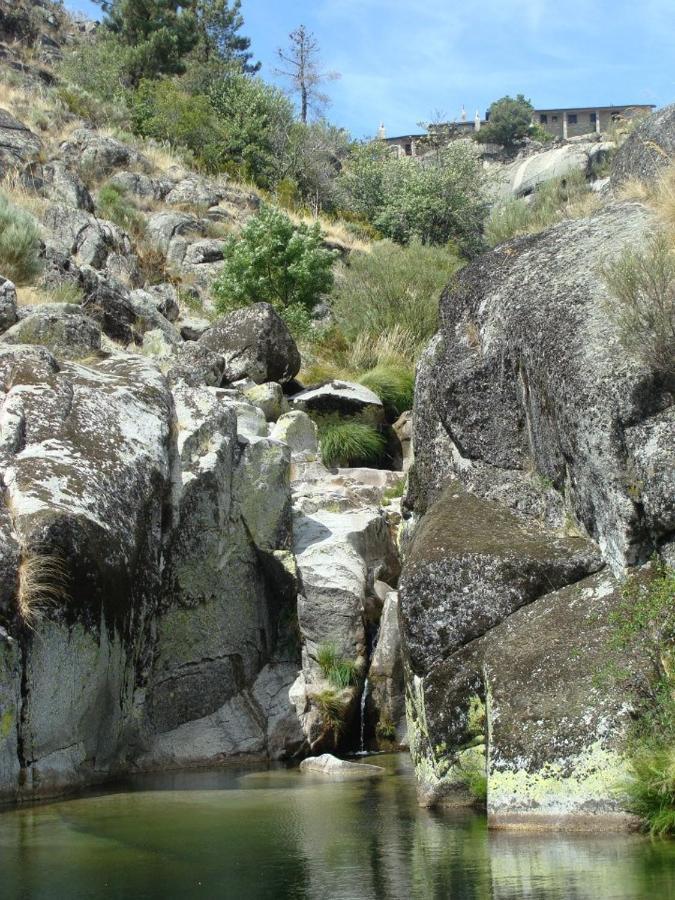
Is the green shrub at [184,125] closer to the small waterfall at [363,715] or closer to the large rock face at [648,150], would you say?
the large rock face at [648,150]

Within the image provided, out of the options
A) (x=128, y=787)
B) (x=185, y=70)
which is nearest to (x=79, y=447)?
(x=128, y=787)

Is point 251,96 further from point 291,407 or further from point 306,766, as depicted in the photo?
point 306,766

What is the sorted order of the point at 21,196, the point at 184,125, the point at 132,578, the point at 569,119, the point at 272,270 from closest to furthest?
the point at 132,578, the point at 272,270, the point at 21,196, the point at 184,125, the point at 569,119

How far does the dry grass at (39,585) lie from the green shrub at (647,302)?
5.23m

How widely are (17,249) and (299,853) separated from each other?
1544cm

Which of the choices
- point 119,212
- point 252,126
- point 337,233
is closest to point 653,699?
point 119,212

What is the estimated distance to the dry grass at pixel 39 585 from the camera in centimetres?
908

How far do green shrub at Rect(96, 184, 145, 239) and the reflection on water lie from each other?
22.9 m

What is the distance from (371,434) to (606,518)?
32.6ft

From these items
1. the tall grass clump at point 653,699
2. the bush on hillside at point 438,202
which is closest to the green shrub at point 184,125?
the bush on hillside at point 438,202

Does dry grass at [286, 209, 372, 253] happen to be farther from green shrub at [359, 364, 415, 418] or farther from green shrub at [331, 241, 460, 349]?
green shrub at [359, 364, 415, 418]

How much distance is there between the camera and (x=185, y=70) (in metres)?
46.3

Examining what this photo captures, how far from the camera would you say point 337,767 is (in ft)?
34.8

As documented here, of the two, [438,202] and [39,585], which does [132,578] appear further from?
[438,202]
